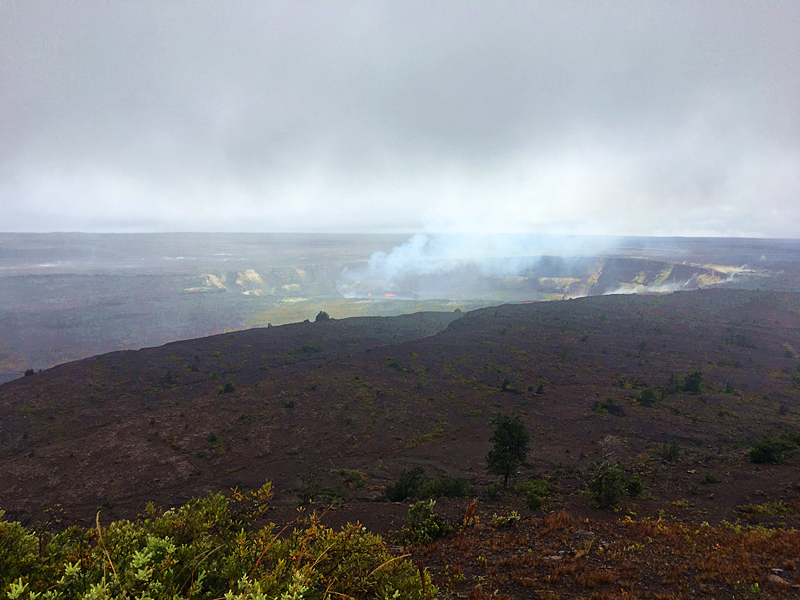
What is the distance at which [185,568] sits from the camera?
3.28 meters

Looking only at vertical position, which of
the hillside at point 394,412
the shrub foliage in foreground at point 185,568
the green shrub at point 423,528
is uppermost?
the shrub foliage in foreground at point 185,568

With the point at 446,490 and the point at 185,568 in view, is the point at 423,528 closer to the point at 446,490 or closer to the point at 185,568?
the point at 446,490

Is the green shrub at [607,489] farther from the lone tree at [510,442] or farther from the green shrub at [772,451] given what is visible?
the green shrub at [772,451]

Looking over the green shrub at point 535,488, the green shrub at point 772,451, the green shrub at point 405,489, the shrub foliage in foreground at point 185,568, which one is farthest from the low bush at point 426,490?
the green shrub at point 772,451

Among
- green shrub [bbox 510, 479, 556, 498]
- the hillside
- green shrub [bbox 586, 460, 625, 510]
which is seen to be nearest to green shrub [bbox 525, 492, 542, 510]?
the hillside

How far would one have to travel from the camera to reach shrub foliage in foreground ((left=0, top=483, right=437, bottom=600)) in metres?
2.82

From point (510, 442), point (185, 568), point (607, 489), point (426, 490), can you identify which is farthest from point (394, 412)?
point (185, 568)

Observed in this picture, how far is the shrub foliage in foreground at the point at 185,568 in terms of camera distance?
9.24 feet

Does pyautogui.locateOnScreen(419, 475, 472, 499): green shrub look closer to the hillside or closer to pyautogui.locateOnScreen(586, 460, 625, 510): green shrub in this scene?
the hillside

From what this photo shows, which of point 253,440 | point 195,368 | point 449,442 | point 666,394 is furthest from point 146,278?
point 666,394

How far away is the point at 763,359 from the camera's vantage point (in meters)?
44.2

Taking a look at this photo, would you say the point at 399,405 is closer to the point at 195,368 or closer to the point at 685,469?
the point at 685,469

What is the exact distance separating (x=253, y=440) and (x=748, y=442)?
33501 millimetres

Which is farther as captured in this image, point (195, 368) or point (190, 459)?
point (195, 368)
